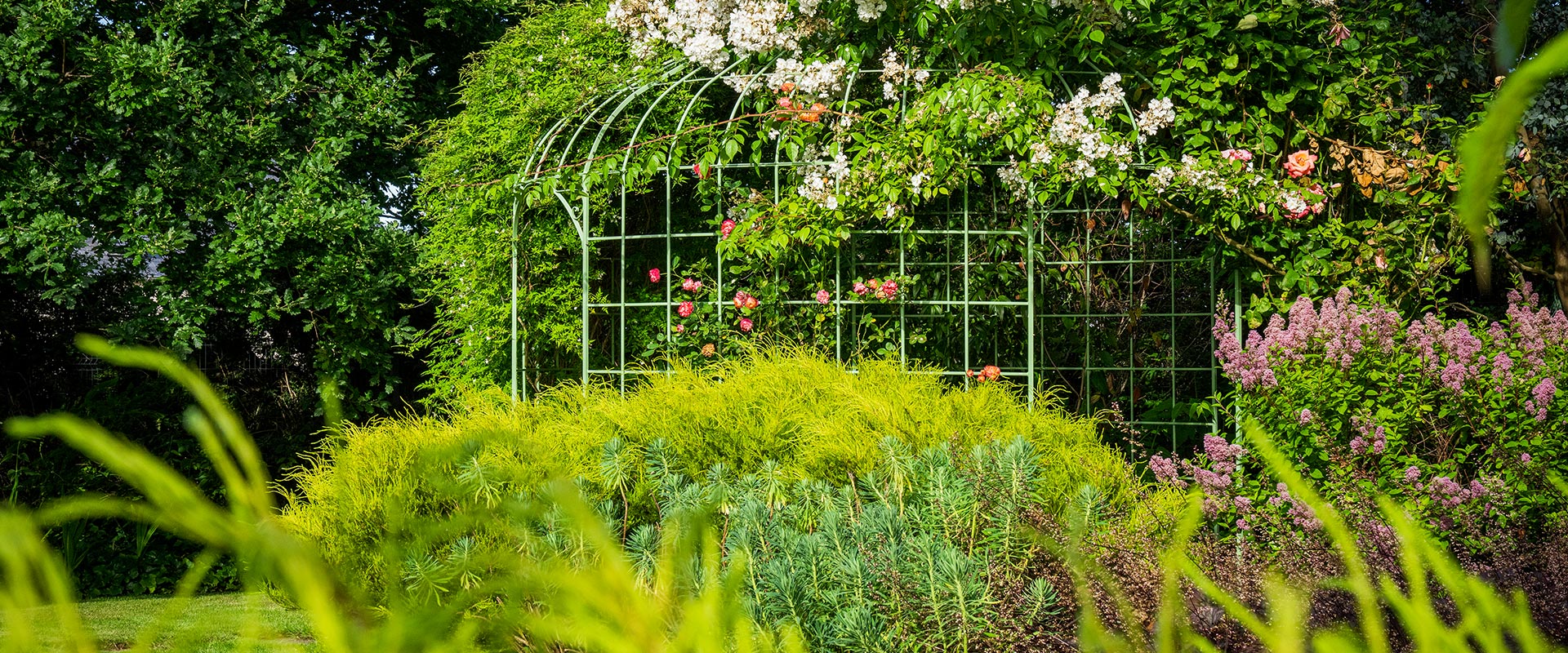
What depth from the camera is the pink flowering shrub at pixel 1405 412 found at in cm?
340

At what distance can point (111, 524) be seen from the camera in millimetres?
7113

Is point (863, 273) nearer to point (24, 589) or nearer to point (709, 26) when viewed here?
point (709, 26)

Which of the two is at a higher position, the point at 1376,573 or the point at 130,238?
the point at 130,238

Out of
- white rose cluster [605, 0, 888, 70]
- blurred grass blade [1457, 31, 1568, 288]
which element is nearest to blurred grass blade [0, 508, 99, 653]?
blurred grass blade [1457, 31, 1568, 288]

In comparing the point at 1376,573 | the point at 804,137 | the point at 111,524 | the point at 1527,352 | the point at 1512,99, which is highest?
the point at 804,137

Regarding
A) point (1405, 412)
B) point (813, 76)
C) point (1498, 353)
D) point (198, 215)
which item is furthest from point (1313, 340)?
point (198, 215)

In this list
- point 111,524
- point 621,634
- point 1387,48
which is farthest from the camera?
point 111,524

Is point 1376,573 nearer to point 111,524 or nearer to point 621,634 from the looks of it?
point 621,634

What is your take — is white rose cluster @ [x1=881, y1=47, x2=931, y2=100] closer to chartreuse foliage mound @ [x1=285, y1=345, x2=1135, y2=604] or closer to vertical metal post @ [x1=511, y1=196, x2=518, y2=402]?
chartreuse foliage mound @ [x1=285, y1=345, x2=1135, y2=604]

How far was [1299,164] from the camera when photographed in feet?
14.8

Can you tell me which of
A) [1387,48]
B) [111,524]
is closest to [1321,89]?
[1387,48]

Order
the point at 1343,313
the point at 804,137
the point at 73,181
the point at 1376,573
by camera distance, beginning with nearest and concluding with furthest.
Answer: the point at 1376,573 < the point at 1343,313 < the point at 804,137 < the point at 73,181

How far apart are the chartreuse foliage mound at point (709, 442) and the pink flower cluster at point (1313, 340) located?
2.03 ft

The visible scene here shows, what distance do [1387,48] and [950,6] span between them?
178 cm
